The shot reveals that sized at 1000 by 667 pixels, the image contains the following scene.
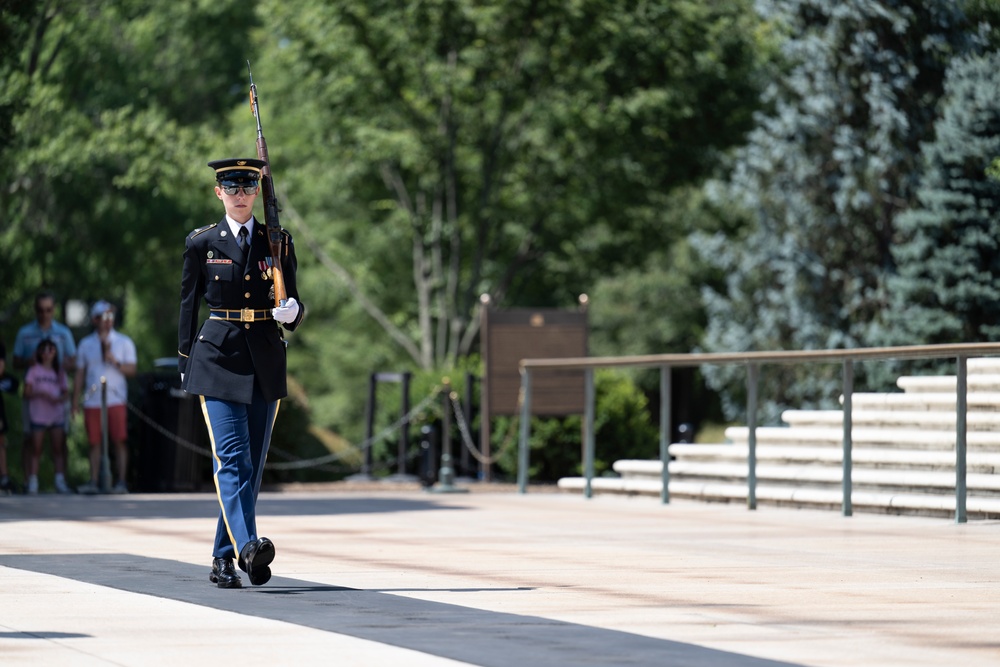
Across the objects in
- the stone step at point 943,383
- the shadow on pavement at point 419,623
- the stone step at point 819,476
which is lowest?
the shadow on pavement at point 419,623

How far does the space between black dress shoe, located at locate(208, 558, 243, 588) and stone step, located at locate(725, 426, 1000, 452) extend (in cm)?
727

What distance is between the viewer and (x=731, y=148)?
109 feet

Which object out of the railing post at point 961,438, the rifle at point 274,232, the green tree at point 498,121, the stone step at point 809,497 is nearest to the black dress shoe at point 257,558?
the rifle at point 274,232

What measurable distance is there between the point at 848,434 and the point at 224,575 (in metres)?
7.13

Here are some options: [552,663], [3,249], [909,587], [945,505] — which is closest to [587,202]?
[3,249]

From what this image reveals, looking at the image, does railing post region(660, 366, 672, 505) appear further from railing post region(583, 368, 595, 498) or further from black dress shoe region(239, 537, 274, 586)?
black dress shoe region(239, 537, 274, 586)

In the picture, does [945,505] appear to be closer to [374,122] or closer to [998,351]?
[998,351]

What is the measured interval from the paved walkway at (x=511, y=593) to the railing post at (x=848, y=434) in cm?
24

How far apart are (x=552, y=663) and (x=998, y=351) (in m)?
7.86

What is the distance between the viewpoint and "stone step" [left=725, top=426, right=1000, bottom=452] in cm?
1480

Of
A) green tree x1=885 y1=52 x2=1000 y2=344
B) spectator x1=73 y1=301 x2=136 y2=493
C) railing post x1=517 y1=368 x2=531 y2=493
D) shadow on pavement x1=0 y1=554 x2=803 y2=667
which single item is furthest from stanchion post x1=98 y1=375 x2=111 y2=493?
green tree x1=885 y1=52 x2=1000 y2=344

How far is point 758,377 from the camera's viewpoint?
16.2 m

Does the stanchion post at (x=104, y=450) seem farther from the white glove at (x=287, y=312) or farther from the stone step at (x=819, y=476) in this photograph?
the white glove at (x=287, y=312)

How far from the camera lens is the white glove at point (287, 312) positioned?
8977 millimetres
